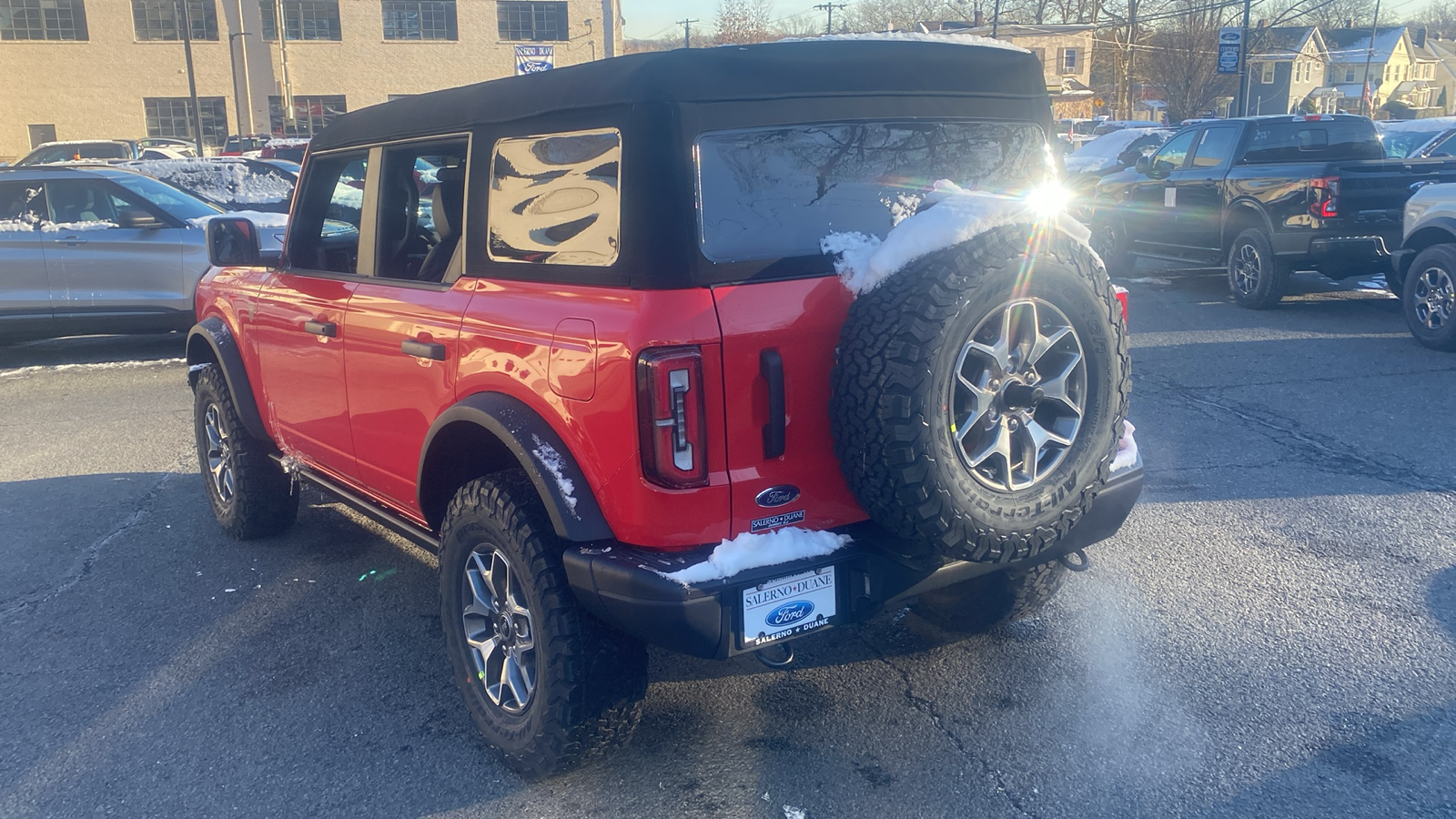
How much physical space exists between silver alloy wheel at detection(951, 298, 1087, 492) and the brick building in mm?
42036

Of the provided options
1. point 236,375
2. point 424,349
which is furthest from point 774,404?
point 236,375

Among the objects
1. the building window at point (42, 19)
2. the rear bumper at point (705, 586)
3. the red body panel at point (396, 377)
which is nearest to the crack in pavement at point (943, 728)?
the rear bumper at point (705, 586)

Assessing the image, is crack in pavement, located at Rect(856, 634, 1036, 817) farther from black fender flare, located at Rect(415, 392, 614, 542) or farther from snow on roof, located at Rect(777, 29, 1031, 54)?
snow on roof, located at Rect(777, 29, 1031, 54)

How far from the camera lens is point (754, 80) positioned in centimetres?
295

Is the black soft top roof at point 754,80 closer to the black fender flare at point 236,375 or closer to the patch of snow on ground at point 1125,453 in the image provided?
the patch of snow on ground at point 1125,453

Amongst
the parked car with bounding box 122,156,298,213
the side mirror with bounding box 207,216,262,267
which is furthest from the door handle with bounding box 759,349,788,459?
the parked car with bounding box 122,156,298,213

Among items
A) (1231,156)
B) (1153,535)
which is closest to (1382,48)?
(1231,156)

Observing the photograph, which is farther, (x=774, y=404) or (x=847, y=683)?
(x=847, y=683)

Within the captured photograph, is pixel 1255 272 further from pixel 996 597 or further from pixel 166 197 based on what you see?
pixel 166 197

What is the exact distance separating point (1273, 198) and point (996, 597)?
316 inches

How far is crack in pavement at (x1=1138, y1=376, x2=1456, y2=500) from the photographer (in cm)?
Result: 546

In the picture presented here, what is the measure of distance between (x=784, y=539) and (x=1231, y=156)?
996 cm

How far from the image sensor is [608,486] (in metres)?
2.82

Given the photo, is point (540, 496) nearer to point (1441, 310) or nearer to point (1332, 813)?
point (1332, 813)
